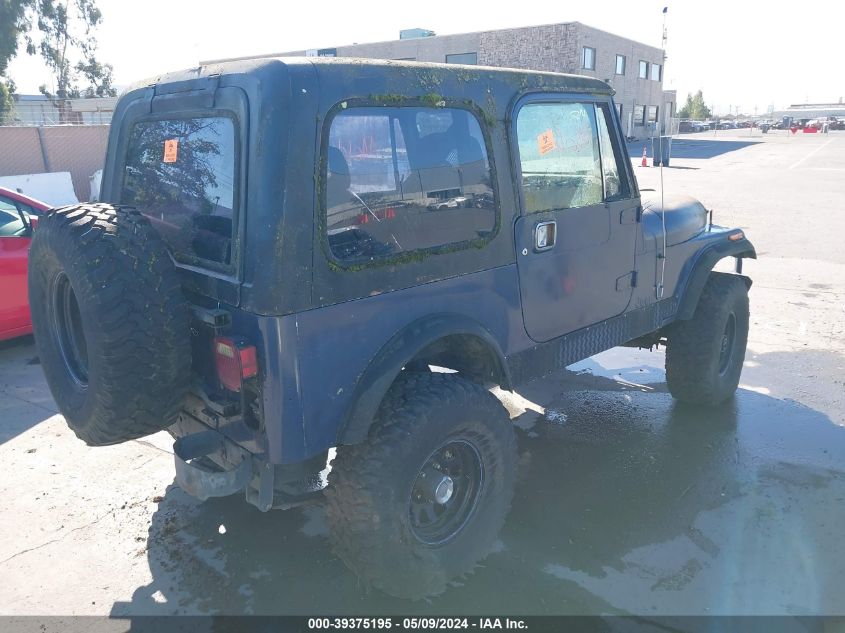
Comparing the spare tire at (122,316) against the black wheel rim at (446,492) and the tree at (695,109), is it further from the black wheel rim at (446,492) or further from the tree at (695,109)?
the tree at (695,109)

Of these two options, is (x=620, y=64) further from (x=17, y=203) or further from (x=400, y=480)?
(x=400, y=480)

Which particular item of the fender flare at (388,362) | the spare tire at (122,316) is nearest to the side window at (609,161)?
the fender flare at (388,362)

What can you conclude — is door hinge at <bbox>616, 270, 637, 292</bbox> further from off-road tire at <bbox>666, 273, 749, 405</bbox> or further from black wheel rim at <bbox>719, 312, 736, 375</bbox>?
black wheel rim at <bbox>719, 312, 736, 375</bbox>

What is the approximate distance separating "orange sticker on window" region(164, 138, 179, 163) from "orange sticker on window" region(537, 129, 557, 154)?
1.71m

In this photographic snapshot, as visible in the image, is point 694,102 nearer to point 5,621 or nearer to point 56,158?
point 56,158

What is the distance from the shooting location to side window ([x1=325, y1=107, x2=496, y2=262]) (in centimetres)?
244

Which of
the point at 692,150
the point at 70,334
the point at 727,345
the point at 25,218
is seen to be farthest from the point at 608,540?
the point at 692,150

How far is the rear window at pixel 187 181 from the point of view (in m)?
2.50

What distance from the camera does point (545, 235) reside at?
3.24 m

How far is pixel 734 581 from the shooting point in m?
2.96

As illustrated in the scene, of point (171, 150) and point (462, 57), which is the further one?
point (462, 57)

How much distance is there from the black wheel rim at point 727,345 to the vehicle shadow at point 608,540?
53cm

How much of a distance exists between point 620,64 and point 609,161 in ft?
137

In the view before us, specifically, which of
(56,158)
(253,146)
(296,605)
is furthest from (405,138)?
(56,158)
